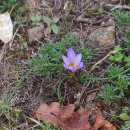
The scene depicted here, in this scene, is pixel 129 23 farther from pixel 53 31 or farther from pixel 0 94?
pixel 0 94

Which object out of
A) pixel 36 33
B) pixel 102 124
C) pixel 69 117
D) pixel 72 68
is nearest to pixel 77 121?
pixel 69 117

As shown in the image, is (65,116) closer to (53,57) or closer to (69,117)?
(69,117)

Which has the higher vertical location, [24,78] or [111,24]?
[111,24]

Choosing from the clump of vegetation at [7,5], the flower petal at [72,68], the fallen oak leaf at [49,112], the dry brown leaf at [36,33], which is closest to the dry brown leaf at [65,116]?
the fallen oak leaf at [49,112]

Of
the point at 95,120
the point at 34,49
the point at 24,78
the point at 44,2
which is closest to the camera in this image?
the point at 95,120

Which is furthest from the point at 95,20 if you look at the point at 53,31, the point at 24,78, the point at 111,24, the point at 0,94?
the point at 0,94
